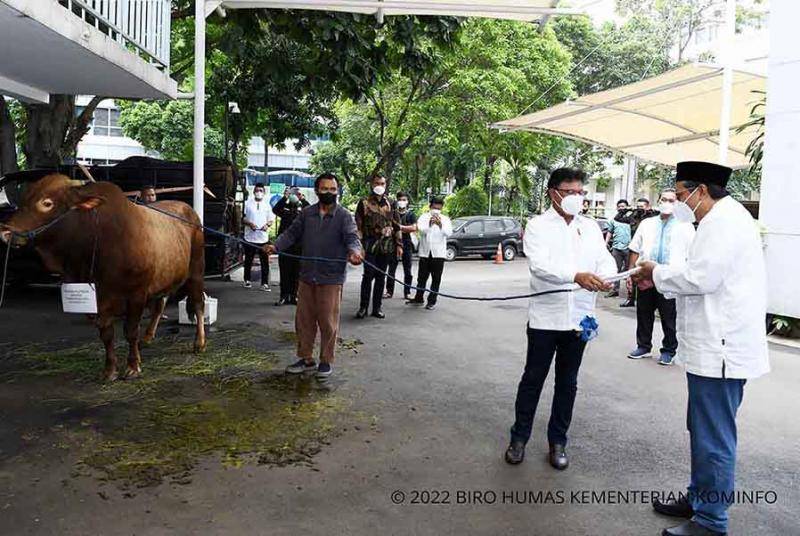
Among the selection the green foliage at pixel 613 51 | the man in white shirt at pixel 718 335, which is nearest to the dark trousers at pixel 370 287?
the man in white shirt at pixel 718 335

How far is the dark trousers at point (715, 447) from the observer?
3461 mm

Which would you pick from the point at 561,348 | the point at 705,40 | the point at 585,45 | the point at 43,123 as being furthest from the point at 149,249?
the point at 705,40

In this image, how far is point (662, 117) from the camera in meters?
14.2

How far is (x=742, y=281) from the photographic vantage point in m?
3.45

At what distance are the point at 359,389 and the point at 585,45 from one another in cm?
2511

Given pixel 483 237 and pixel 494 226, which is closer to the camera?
pixel 483 237

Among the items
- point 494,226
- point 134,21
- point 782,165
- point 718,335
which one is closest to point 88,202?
point 134,21

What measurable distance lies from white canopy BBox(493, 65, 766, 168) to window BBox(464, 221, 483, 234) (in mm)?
5761

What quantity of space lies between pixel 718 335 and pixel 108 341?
4773mm

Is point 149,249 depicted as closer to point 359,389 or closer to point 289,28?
point 359,389

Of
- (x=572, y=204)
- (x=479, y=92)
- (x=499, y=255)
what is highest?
(x=479, y=92)

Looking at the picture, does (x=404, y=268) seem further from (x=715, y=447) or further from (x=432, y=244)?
(x=715, y=447)

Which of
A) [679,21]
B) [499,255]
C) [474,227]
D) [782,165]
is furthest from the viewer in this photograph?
[679,21]

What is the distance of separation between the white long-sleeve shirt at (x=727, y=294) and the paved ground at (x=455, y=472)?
3.07 feet
